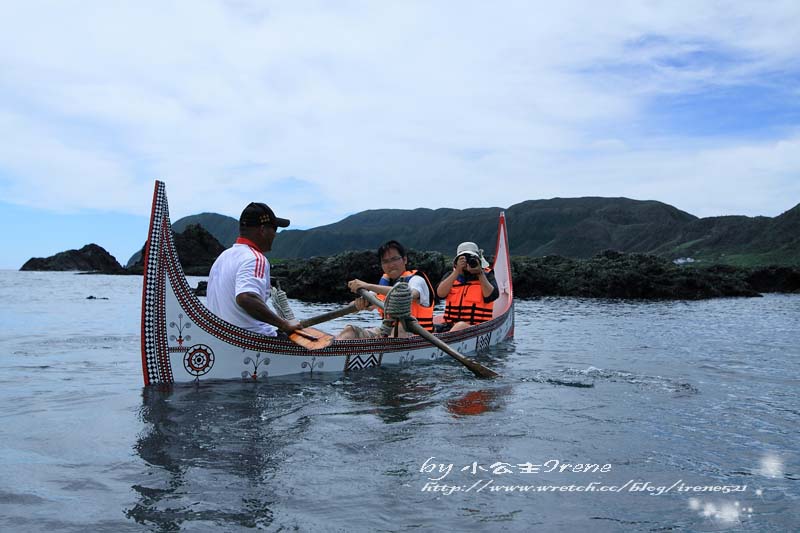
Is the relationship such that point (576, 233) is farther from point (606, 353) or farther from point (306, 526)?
point (306, 526)

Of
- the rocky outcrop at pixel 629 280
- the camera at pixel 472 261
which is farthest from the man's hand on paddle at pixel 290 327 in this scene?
the rocky outcrop at pixel 629 280

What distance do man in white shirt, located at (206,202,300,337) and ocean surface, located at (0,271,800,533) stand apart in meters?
0.94

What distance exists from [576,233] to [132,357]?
105856 millimetres

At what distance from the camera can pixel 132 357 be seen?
37.6ft

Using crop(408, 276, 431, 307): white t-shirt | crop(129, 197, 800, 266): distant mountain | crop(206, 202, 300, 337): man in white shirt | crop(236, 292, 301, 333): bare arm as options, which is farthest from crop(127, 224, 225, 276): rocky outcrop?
crop(236, 292, 301, 333): bare arm

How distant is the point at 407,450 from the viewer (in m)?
5.35

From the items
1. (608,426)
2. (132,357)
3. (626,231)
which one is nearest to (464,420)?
(608,426)

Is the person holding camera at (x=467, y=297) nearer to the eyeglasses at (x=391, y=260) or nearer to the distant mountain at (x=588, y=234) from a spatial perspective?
the eyeglasses at (x=391, y=260)

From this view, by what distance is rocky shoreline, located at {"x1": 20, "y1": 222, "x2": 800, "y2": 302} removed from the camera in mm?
32438

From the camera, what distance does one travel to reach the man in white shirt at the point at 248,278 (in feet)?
23.8

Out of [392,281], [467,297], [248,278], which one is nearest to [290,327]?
[248,278]

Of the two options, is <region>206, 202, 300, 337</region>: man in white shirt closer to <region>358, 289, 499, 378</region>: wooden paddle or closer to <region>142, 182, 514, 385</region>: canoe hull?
<region>142, 182, 514, 385</region>: canoe hull

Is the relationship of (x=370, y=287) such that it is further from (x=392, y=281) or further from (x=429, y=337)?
(x=429, y=337)

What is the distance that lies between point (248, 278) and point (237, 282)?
0.16 meters
